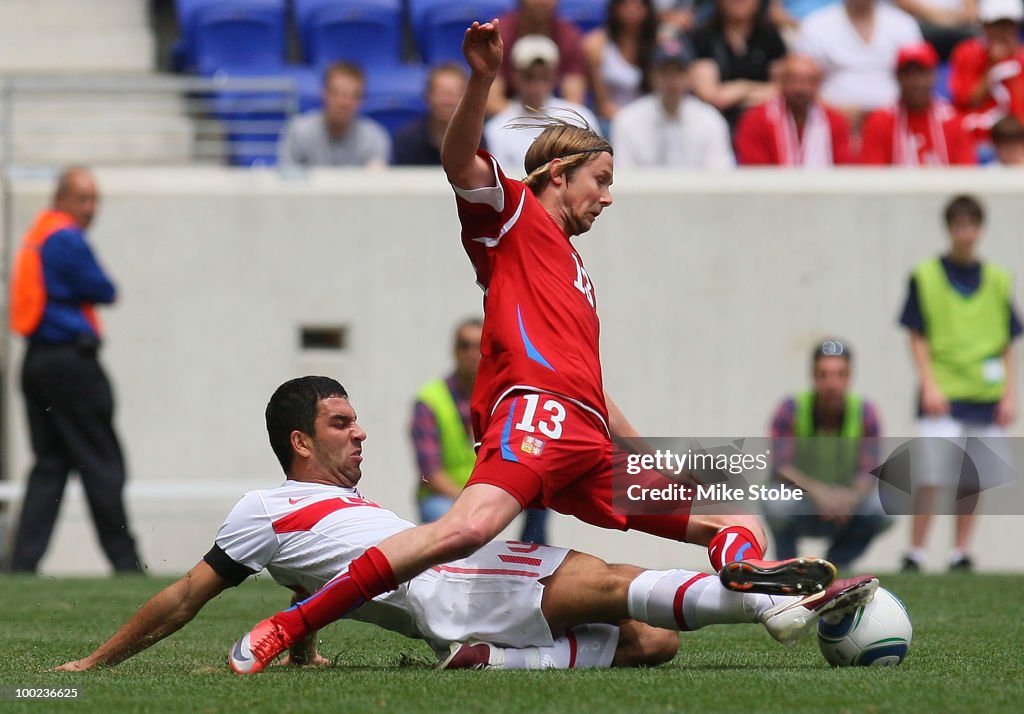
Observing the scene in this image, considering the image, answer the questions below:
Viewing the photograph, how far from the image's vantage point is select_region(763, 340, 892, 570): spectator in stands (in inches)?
380

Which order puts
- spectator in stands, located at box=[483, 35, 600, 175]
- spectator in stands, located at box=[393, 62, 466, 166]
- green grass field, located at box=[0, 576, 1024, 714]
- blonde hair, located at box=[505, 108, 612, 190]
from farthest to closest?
spectator in stands, located at box=[393, 62, 466, 166], spectator in stands, located at box=[483, 35, 600, 175], blonde hair, located at box=[505, 108, 612, 190], green grass field, located at box=[0, 576, 1024, 714]

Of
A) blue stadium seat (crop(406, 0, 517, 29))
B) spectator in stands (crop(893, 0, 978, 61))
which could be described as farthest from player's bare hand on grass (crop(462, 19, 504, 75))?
spectator in stands (crop(893, 0, 978, 61))

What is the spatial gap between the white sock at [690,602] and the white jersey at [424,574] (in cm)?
30

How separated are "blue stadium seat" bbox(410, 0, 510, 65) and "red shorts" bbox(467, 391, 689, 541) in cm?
873

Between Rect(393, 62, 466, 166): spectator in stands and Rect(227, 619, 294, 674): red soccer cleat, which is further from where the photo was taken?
Rect(393, 62, 466, 166): spectator in stands

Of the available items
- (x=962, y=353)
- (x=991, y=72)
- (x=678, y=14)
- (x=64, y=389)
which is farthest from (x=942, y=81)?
(x=64, y=389)

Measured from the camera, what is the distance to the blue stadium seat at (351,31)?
1361 centimetres

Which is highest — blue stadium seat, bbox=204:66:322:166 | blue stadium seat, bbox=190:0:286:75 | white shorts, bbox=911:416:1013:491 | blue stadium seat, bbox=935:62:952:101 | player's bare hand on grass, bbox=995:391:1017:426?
blue stadium seat, bbox=190:0:286:75

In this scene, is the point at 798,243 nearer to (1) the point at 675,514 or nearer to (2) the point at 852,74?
(2) the point at 852,74

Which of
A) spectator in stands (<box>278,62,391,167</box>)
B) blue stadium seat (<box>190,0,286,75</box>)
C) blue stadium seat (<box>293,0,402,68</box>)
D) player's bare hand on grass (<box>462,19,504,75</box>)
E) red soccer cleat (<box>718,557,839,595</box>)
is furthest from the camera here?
blue stadium seat (<box>293,0,402,68</box>)

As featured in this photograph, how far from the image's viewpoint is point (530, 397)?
5.15m

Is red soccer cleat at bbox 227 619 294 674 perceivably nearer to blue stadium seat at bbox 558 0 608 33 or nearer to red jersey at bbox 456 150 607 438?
red jersey at bbox 456 150 607 438

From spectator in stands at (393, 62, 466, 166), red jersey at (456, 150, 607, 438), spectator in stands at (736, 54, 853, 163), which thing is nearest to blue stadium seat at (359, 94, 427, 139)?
spectator in stands at (393, 62, 466, 166)

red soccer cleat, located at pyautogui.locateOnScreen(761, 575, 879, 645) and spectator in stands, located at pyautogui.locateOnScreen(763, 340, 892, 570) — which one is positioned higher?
red soccer cleat, located at pyautogui.locateOnScreen(761, 575, 879, 645)
